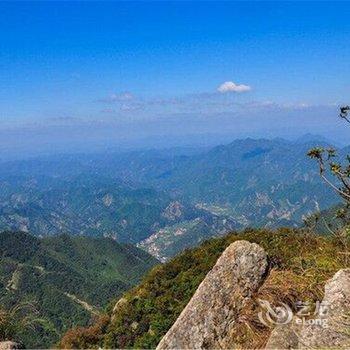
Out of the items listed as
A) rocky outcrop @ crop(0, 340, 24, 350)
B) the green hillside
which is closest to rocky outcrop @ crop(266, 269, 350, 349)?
the green hillside

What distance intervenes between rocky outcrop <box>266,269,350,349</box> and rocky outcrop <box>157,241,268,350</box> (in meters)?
1.24

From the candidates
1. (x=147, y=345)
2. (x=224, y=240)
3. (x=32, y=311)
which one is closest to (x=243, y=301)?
(x=32, y=311)

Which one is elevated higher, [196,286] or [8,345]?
[8,345]

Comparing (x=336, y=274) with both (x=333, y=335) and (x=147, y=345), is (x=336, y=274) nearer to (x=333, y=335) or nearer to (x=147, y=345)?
(x=333, y=335)

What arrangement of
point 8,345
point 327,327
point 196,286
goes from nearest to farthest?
point 327,327 → point 8,345 → point 196,286

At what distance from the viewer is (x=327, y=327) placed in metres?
6.07

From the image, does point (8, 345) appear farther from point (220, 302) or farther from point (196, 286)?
point (196, 286)

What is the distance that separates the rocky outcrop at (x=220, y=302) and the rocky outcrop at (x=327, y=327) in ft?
4.07

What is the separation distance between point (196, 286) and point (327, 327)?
46.7 metres

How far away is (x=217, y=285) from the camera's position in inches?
340

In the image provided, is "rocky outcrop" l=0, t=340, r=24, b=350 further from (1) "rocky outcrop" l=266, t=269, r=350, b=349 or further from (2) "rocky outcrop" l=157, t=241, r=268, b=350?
(1) "rocky outcrop" l=266, t=269, r=350, b=349

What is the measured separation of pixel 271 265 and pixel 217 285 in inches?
→ 46.0

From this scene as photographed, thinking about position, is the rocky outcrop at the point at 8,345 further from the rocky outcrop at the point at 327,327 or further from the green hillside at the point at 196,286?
the rocky outcrop at the point at 327,327

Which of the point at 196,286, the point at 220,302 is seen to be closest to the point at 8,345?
the point at 220,302
